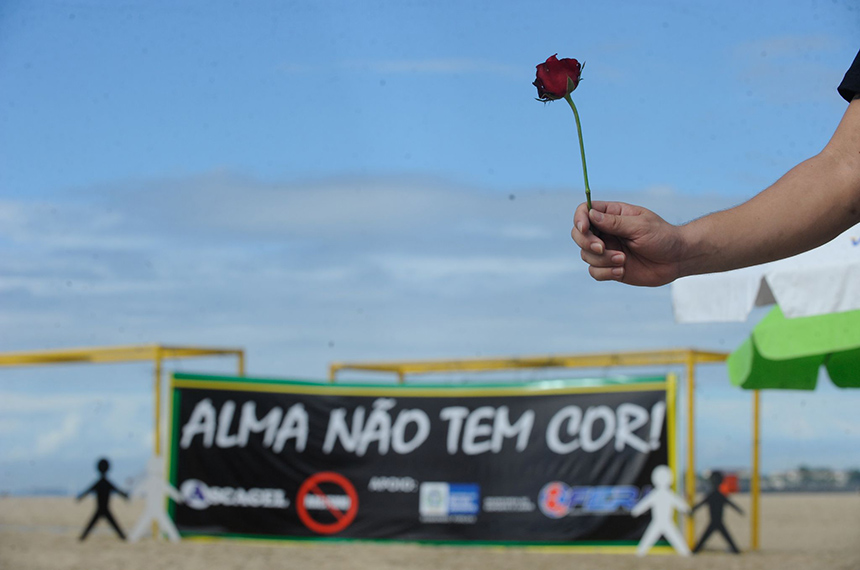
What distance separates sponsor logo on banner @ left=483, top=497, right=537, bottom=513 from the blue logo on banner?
0.39ft

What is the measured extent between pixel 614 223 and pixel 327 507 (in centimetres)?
1032

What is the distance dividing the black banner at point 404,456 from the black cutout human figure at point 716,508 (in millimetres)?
1004

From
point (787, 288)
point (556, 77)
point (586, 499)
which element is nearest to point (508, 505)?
point (586, 499)

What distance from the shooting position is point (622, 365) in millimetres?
11242

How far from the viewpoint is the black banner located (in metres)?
10.7

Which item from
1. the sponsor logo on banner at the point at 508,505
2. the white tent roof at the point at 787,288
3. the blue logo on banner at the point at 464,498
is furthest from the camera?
the blue logo on banner at the point at 464,498

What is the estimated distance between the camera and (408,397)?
11.4 m

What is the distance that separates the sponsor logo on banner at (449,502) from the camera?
1094 cm

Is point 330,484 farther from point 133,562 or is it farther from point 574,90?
point 574,90

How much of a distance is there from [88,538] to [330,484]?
10.7ft

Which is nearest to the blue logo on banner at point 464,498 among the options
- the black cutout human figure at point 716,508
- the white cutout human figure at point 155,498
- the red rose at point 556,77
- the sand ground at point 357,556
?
the sand ground at point 357,556

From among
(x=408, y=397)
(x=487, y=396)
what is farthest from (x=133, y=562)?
(x=487, y=396)

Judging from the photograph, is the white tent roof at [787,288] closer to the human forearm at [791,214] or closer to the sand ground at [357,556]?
the human forearm at [791,214]

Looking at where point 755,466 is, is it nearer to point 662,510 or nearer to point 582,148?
point 662,510
